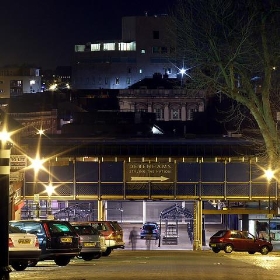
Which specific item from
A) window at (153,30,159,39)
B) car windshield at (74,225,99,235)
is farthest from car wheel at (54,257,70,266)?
window at (153,30,159,39)

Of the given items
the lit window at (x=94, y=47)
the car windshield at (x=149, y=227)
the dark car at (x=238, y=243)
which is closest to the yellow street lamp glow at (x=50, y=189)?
the dark car at (x=238, y=243)

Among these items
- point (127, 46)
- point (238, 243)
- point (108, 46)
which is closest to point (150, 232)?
point (238, 243)

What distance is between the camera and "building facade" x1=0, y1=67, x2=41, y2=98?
173 metres

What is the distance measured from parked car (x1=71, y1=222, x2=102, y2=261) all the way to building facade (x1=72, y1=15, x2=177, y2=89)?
15758 cm

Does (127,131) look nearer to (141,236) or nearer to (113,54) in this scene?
(141,236)

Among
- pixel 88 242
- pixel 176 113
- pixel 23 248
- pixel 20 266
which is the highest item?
pixel 176 113

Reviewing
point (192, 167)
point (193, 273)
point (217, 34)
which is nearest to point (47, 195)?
point (192, 167)

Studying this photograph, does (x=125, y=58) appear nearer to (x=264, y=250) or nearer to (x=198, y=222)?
(x=198, y=222)

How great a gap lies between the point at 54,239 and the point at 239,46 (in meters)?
13.6

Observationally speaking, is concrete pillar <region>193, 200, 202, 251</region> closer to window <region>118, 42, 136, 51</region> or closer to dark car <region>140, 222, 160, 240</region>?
dark car <region>140, 222, 160, 240</region>

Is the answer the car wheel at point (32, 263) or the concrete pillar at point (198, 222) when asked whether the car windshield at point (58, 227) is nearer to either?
the car wheel at point (32, 263)

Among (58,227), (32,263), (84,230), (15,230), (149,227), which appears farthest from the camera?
(149,227)

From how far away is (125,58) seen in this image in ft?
644

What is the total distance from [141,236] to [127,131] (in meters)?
33.6
